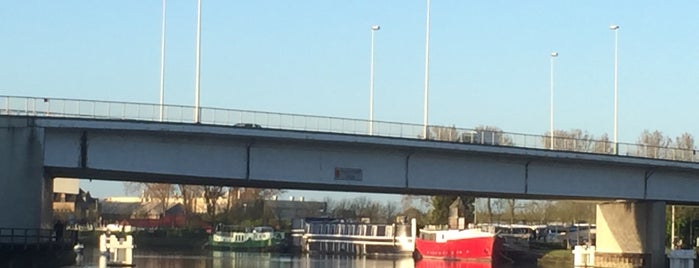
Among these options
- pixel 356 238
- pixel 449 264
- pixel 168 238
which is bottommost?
pixel 168 238

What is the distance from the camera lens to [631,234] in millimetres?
80812

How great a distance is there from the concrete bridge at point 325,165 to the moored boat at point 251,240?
67154 mm

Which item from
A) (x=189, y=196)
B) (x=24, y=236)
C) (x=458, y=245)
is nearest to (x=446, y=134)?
(x=24, y=236)

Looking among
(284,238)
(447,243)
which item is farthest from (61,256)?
(284,238)

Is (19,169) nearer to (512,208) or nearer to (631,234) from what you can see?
(631,234)

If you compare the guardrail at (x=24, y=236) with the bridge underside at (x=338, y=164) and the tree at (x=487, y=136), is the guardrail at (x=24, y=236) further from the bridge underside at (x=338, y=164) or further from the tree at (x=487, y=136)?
the tree at (x=487, y=136)

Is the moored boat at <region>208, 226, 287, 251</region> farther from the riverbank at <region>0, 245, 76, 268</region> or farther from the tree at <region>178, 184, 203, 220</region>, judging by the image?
the riverbank at <region>0, 245, 76, 268</region>

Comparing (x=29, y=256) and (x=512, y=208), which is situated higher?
(x=512, y=208)

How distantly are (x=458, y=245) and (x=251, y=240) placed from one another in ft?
138

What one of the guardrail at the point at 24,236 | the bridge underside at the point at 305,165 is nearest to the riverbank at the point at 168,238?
the bridge underside at the point at 305,165

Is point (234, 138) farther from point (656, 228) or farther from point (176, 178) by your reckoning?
point (656, 228)

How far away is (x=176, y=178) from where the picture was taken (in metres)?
66.5

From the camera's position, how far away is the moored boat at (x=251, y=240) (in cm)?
14325

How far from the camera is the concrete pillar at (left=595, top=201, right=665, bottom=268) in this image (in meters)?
78.6
